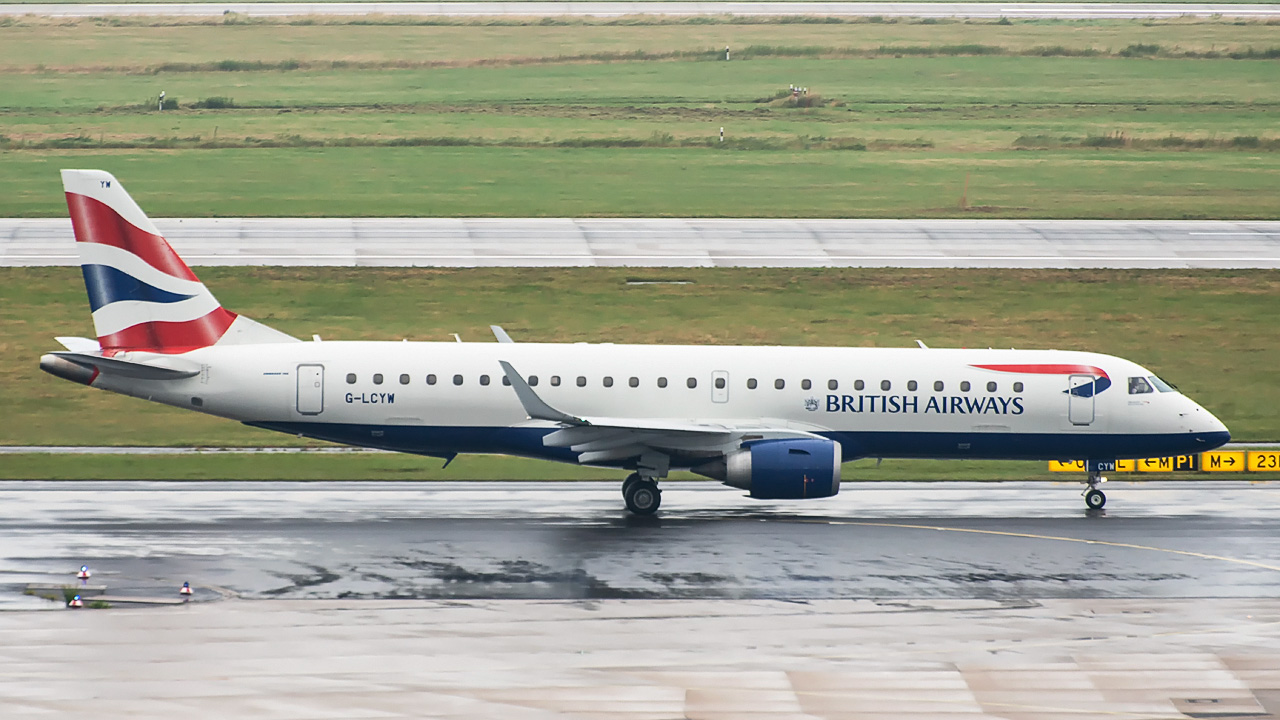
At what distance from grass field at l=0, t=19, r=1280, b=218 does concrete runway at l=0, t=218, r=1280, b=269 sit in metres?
3.12

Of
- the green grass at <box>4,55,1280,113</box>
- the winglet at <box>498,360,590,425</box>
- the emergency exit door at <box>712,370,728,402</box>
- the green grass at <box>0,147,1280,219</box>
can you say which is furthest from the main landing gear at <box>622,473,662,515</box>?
the green grass at <box>4,55,1280,113</box>

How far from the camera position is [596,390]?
33.8 m

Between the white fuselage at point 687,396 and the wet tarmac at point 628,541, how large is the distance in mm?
1547

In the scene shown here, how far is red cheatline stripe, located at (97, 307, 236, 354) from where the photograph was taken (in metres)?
34.1

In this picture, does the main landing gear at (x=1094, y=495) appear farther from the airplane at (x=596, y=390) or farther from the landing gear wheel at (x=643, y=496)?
the landing gear wheel at (x=643, y=496)

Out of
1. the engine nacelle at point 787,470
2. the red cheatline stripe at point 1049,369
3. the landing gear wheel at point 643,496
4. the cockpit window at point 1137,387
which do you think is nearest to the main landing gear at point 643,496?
the landing gear wheel at point 643,496

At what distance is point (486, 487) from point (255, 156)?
170 ft

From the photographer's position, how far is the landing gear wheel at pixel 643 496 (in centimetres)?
3338

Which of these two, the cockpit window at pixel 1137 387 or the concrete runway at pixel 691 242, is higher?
the concrete runway at pixel 691 242

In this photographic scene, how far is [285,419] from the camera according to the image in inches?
1323

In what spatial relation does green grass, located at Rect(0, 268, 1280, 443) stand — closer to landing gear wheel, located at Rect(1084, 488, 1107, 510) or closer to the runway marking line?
landing gear wheel, located at Rect(1084, 488, 1107, 510)

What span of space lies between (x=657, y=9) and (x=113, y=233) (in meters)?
124

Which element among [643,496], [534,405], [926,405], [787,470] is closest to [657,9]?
[926,405]

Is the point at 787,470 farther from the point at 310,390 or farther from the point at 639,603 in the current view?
the point at 310,390
